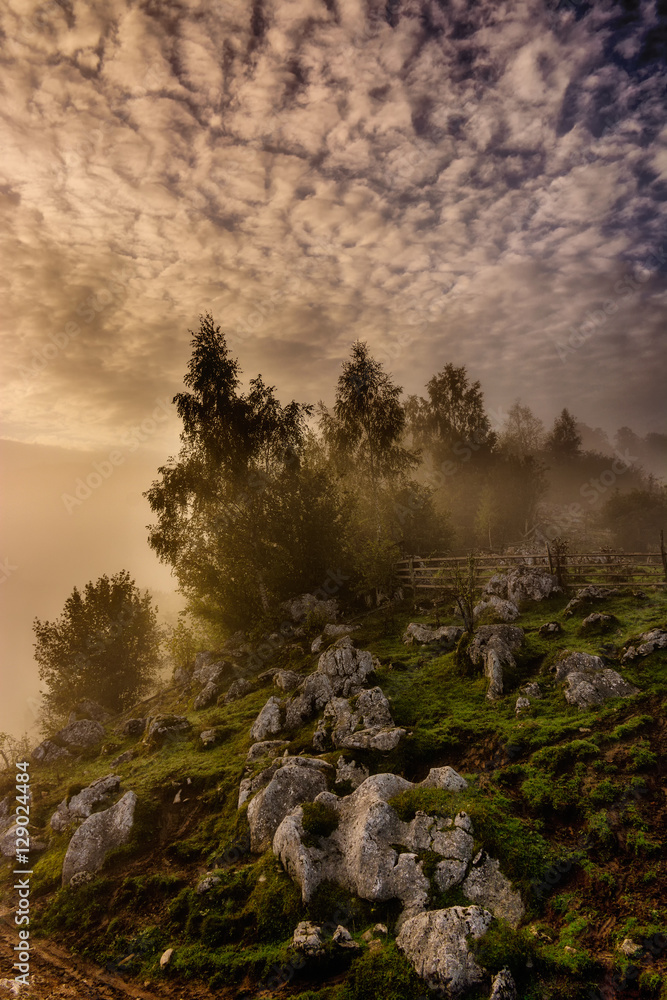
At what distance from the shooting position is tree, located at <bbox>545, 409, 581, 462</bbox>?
68.5 m

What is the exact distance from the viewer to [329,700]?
44.9 feet

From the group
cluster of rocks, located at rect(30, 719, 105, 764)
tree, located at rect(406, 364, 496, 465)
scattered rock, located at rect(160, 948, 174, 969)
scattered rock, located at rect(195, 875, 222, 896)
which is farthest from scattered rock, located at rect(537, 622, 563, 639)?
tree, located at rect(406, 364, 496, 465)

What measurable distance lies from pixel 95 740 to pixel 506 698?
17.0 m

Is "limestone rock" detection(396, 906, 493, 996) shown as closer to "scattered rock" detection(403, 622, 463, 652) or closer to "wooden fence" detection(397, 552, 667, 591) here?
"scattered rock" detection(403, 622, 463, 652)

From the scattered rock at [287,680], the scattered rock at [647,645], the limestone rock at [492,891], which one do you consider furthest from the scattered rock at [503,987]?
the scattered rock at [287,680]

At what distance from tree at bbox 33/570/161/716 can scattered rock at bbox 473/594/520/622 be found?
21.3 m

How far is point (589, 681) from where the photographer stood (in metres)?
11.3

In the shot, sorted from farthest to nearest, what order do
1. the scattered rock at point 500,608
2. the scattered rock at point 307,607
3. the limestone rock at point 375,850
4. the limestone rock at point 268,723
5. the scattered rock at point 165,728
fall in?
the scattered rock at point 307,607
the scattered rock at point 500,608
the scattered rock at point 165,728
the limestone rock at point 268,723
the limestone rock at point 375,850

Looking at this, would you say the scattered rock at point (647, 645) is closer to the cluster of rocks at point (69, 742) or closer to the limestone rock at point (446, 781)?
the limestone rock at point (446, 781)

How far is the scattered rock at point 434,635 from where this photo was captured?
1673cm

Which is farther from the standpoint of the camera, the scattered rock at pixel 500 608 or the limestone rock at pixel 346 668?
the scattered rock at pixel 500 608

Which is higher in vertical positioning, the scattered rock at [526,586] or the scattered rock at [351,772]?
the scattered rock at [526,586]

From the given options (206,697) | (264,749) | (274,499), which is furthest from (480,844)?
(274,499)

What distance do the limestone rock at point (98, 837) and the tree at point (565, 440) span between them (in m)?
72.8
